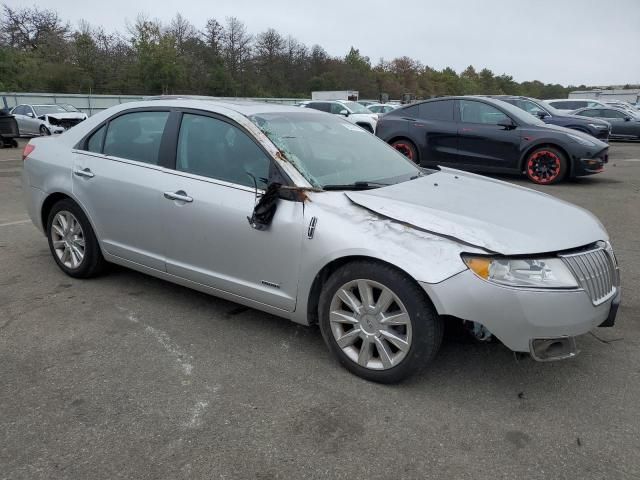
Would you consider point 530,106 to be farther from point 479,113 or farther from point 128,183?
point 128,183

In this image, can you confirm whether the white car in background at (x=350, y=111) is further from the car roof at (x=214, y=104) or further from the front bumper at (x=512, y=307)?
the front bumper at (x=512, y=307)

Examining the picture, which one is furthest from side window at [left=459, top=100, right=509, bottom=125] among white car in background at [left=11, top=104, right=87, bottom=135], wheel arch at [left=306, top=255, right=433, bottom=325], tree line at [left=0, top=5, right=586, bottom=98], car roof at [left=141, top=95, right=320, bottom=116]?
tree line at [left=0, top=5, right=586, bottom=98]

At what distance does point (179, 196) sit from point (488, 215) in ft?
6.62

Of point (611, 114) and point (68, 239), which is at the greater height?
point (611, 114)

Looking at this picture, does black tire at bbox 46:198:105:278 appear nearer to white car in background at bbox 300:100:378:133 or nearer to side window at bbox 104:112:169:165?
side window at bbox 104:112:169:165

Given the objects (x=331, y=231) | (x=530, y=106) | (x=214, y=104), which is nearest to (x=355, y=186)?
(x=331, y=231)

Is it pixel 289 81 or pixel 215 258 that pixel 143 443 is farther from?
pixel 289 81

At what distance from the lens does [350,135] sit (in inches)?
163

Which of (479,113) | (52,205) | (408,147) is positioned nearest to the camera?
(52,205)

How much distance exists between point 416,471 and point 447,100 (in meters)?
9.37

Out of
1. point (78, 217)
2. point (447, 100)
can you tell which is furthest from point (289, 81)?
point (78, 217)

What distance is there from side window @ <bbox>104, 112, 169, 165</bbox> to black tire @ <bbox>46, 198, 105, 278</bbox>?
58cm

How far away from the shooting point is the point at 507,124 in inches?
391

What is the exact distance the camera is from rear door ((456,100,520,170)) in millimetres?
9891
